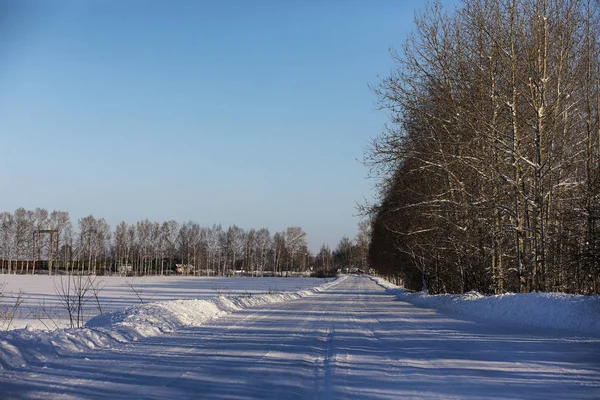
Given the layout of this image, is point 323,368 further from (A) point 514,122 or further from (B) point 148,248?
(B) point 148,248

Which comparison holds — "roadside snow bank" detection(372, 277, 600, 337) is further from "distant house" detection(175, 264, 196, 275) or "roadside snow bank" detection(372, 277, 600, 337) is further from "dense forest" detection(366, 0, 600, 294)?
"distant house" detection(175, 264, 196, 275)

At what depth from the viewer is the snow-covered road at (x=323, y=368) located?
6.59 m

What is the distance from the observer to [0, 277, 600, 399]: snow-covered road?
21.6ft

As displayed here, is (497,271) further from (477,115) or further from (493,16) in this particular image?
(493,16)

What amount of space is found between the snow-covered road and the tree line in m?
97.2

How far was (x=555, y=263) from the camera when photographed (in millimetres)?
20156

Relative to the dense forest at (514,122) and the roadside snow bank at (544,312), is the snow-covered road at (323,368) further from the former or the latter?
the dense forest at (514,122)

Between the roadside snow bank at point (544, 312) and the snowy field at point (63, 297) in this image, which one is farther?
the snowy field at point (63, 297)

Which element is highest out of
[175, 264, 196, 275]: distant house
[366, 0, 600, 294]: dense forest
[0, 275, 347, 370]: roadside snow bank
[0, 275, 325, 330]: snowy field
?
[366, 0, 600, 294]: dense forest

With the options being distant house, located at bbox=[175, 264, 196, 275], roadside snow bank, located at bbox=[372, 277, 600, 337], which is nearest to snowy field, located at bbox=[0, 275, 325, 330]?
roadside snow bank, located at bbox=[372, 277, 600, 337]

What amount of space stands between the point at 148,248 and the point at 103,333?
13815cm

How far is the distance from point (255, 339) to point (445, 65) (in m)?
16.3

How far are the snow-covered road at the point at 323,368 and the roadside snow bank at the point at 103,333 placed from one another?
0.42 meters

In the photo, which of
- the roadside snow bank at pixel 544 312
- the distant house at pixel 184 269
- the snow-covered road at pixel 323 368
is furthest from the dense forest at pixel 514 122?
the distant house at pixel 184 269
